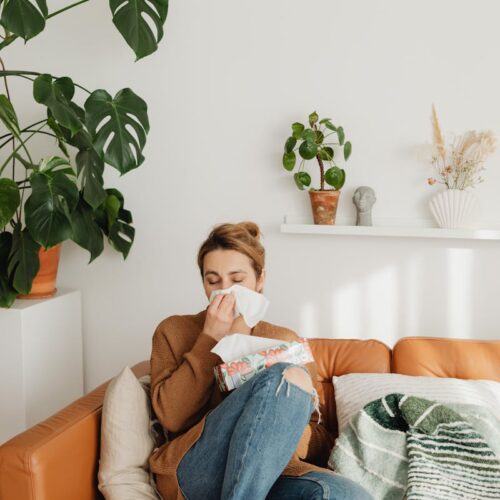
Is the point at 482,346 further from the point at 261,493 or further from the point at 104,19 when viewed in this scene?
the point at 104,19

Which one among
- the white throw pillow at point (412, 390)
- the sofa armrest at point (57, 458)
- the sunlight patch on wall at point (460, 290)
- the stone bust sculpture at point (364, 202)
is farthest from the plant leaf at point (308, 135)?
the sofa armrest at point (57, 458)

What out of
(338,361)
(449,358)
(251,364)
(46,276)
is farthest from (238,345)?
(46,276)

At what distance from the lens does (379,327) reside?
94.9 inches

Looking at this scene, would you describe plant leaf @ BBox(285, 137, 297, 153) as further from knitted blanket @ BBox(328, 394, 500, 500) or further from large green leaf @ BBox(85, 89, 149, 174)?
knitted blanket @ BBox(328, 394, 500, 500)

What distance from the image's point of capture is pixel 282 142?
2.45m

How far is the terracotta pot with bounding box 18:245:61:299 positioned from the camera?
2.47 meters

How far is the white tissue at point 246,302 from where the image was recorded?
177cm

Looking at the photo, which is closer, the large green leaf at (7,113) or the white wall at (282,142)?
the large green leaf at (7,113)

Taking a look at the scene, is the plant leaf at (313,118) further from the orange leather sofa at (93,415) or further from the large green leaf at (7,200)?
the large green leaf at (7,200)

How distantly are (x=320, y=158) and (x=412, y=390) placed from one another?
935mm

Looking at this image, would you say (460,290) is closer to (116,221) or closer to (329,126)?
(329,126)

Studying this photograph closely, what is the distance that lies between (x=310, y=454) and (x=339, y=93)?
1358 millimetres

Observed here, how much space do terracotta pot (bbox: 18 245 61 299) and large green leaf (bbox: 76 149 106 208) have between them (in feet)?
1.44

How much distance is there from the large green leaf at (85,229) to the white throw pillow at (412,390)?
1.05 metres
